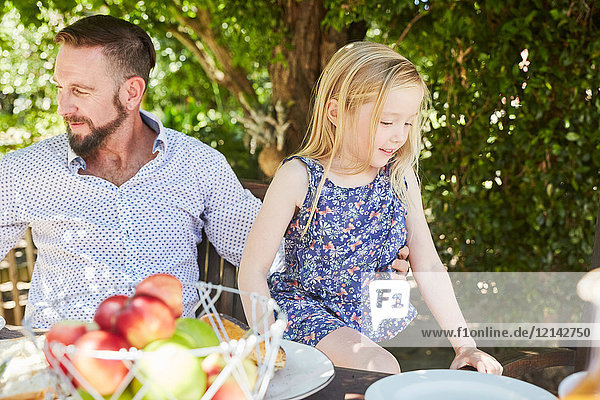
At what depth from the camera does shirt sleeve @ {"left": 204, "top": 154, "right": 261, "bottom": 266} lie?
2168 millimetres

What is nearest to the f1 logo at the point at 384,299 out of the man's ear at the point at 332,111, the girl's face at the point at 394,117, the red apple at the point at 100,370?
the girl's face at the point at 394,117

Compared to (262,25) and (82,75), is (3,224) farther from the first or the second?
(262,25)

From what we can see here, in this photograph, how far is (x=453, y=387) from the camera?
1.10 metres

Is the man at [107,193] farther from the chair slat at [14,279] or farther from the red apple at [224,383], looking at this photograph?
the red apple at [224,383]

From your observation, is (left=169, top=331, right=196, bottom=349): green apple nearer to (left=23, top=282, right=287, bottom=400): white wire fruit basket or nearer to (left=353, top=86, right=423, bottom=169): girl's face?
(left=23, top=282, right=287, bottom=400): white wire fruit basket

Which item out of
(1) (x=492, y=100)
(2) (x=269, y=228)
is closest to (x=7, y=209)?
(2) (x=269, y=228)

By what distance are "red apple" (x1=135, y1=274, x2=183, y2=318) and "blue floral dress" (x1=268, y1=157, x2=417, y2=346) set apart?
1039 millimetres

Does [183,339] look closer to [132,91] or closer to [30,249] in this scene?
[132,91]

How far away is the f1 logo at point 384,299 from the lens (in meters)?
2.05

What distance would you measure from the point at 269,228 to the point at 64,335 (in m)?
1.01

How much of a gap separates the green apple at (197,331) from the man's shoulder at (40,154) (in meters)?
1.38

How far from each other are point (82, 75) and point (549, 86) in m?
1.98

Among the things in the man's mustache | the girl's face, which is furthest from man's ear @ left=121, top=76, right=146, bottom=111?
the girl's face

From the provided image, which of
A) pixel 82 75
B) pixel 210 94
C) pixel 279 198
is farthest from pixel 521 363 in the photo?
pixel 210 94
